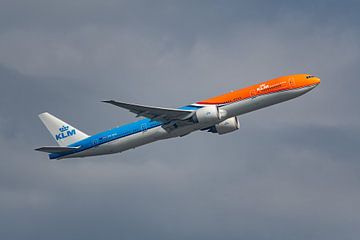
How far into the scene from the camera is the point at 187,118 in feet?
298

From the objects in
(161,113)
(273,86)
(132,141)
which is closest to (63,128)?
(132,141)

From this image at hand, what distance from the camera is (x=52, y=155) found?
324 ft

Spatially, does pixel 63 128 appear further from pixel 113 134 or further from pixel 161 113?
pixel 161 113

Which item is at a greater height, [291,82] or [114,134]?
[291,82]

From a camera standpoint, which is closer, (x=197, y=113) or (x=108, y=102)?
(x=108, y=102)

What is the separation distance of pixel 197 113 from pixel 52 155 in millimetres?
21913

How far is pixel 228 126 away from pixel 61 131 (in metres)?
23.9

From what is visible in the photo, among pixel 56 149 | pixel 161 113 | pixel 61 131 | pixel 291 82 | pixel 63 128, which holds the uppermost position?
pixel 63 128

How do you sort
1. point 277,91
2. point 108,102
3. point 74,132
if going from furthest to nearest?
point 74,132, point 277,91, point 108,102

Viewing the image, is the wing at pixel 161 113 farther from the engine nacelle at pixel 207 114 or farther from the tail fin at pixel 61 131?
the tail fin at pixel 61 131

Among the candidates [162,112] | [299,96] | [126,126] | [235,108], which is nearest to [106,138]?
[126,126]

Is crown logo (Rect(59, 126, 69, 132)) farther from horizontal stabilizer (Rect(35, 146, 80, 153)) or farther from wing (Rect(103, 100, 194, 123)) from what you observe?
wing (Rect(103, 100, 194, 123))

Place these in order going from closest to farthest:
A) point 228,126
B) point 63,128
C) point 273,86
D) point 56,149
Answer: point 273,86 → point 56,149 → point 228,126 → point 63,128

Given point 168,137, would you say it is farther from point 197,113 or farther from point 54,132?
point 54,132
